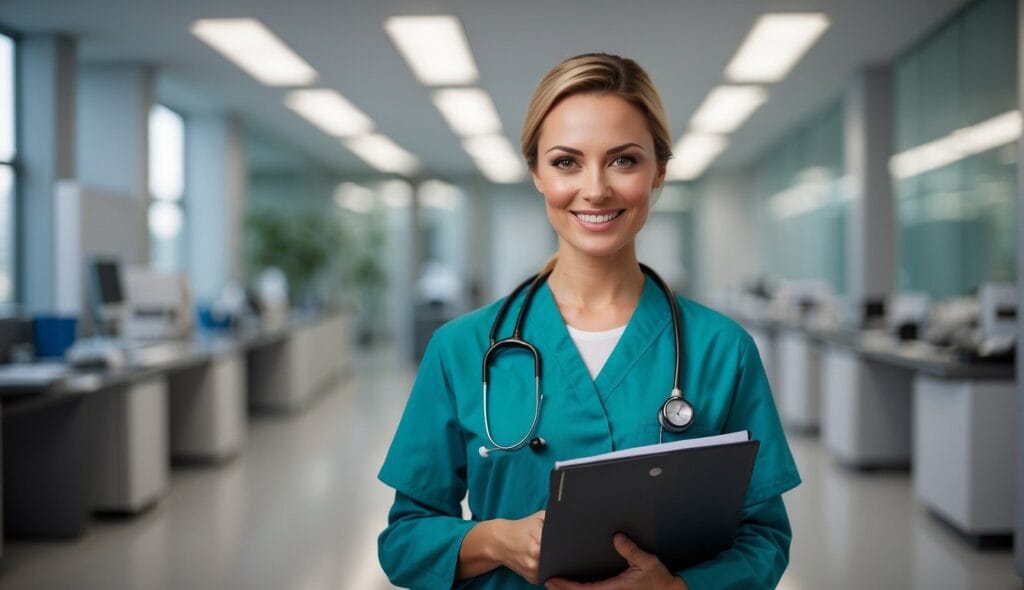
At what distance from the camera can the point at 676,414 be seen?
115 cm

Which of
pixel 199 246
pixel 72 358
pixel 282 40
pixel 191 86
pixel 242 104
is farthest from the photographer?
pixel 199 246

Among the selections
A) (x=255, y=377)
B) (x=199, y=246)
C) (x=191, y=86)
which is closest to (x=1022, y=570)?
(x=255, y=377)

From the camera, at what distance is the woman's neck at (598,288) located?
128 centimetres

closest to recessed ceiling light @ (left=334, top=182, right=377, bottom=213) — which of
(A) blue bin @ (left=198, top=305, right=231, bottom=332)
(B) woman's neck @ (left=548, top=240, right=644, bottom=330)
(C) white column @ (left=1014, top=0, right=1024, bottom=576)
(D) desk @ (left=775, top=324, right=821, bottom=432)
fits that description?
(A) blue bin @ (left=198, top=305, right=231, bottom=332)

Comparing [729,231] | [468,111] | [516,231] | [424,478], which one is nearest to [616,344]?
[424,478]

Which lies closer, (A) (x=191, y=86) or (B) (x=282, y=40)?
(B) (x=282, y=40)

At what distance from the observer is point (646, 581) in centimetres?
110

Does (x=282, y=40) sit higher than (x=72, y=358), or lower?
higher

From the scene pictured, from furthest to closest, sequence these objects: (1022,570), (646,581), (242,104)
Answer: (242,104), (1022,570), (646,581)

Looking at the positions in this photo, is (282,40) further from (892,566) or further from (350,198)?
(350,198)

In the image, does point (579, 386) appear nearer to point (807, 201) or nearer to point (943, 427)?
point (943, 427)

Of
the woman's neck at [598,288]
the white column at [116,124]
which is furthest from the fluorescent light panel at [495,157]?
the woman's neck at [598,288]

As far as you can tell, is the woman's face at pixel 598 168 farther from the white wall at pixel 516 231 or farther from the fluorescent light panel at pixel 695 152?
the white wall at pixel 516 231

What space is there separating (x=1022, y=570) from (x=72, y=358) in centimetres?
479
